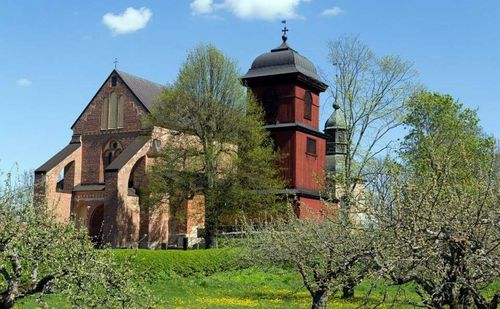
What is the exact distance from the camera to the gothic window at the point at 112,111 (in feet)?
151

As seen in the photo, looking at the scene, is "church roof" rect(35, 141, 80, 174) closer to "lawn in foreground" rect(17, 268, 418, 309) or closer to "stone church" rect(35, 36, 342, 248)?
"stone church" rect(35, 36, 342, 248)

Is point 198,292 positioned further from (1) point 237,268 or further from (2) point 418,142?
(2) point 418,142

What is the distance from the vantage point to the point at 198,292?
22.0 metres

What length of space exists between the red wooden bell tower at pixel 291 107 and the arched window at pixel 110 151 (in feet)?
38.4

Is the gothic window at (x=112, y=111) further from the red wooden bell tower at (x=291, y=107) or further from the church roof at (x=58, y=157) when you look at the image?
the red wooden bell tower at (x=291, y=107)

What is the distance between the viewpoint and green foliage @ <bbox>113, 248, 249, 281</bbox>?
1058 inches

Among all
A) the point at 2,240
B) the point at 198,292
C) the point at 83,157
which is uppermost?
the point at 83,157

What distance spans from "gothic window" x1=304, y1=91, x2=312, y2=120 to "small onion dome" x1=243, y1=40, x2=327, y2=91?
2.74 feet

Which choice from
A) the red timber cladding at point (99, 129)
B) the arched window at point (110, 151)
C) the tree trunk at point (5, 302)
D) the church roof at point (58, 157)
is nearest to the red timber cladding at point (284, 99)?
the red timber cladding at point (99, 129)

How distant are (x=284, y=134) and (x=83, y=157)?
624 inches

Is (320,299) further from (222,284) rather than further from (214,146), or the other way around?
(214,146)

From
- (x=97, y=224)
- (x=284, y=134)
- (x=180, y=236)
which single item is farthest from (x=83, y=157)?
(x=284, y=134)

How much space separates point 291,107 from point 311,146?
2963 mm

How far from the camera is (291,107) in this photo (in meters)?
39.2
